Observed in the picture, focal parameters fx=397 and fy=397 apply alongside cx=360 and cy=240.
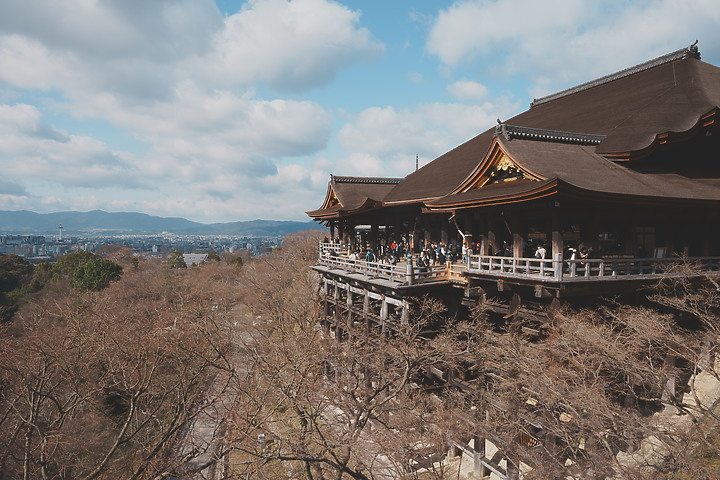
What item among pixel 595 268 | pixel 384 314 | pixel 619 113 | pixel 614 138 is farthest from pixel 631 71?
pixel 384 314

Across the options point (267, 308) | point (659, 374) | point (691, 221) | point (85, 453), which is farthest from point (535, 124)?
point (85, 453)

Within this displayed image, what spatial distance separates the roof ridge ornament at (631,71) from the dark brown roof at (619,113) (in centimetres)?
6

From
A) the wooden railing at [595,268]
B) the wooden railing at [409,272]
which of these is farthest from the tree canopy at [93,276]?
the wooden railing at [595,268]

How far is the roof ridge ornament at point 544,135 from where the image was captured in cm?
1448

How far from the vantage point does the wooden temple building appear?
12.6 meters

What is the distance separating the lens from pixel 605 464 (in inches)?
384

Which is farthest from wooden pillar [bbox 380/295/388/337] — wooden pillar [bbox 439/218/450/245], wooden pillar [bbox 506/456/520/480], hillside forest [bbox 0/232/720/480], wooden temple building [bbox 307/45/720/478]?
wooden pillar [bbox 506/456/520/480]

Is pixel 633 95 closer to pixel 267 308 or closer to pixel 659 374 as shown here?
pixel 659 374

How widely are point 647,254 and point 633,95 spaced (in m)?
9.44

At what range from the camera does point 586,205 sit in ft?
42.0

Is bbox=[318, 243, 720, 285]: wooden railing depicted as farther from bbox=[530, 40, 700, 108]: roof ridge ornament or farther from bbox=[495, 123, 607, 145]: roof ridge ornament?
bbox=[530, 40, 700, 108]: roof ridge ornament

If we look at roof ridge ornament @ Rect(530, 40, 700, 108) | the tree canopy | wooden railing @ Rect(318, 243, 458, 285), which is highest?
roof ridge ornament @ Rect(530, 40, 700, 108)

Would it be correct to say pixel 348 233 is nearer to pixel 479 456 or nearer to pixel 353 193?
pixel 353 193

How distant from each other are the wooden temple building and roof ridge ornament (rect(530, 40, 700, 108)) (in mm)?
102
